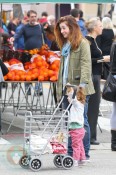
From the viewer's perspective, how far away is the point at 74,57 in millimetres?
9742

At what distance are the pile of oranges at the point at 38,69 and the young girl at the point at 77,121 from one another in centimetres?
274

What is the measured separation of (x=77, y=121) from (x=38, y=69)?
125 inches

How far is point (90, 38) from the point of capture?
438 inches

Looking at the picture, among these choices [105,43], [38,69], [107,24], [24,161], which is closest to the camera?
[24,161]

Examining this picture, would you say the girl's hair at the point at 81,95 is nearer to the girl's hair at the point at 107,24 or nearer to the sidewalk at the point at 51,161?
the sidewalk at the point at 51,161

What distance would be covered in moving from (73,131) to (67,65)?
2.92 ft

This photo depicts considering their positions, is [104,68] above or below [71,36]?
below

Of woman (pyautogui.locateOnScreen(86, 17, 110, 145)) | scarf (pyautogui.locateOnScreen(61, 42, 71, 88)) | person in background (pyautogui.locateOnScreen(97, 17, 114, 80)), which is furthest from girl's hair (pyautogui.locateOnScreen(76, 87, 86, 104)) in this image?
person in background (pyautogui.locateOnScreen(97, 17, 114, 80))

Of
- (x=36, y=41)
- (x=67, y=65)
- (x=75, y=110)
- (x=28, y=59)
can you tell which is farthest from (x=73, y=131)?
(x=36, y=41)

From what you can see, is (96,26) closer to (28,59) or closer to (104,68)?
(104,68)

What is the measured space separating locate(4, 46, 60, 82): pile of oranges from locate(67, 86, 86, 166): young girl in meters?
2.74

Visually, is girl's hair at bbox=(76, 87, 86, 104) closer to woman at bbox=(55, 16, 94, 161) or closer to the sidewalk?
woman at bbox=(55, 16, 94, 161)

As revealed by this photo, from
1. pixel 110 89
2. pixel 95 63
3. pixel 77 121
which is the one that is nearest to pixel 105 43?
pixel 95 63

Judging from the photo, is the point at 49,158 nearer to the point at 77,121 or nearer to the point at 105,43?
the point at 77,121
